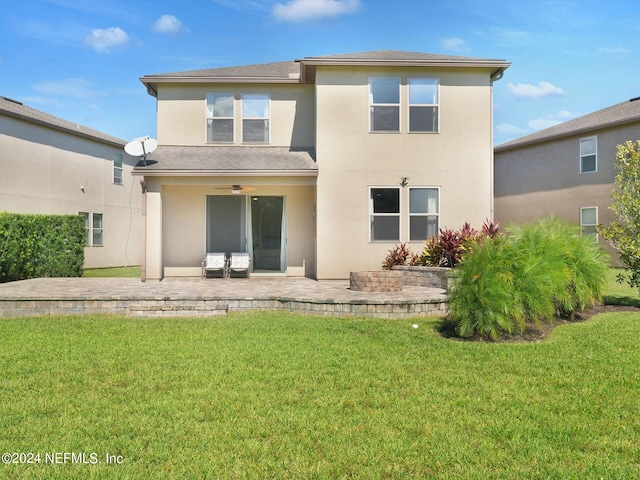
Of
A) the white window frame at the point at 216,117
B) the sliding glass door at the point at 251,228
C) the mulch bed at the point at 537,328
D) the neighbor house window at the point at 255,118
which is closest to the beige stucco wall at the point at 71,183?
the white window frame at the point at 216,117

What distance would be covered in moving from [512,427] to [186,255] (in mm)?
11802

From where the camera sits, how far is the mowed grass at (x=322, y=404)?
330cm

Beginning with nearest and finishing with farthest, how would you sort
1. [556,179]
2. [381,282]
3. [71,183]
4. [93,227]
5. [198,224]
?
[381,282] < [198,224] < [71,183] < [93,227] < [556,179]

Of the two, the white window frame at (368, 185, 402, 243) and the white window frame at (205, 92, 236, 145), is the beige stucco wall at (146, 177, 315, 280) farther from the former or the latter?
the white window frame at (368, 185, 402, 243)

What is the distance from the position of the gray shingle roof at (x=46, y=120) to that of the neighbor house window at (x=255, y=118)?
8.69 meters

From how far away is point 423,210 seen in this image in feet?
43.5

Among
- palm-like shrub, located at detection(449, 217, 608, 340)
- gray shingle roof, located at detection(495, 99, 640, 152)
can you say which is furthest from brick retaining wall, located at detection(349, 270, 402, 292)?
gray shingle roof, located at detection(495, 99, 640, 152)

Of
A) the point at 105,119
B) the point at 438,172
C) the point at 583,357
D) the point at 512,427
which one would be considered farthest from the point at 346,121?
the point at 105,119

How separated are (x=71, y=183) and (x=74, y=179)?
0.80 ft

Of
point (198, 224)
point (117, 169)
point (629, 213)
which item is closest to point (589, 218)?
point (629, 213)

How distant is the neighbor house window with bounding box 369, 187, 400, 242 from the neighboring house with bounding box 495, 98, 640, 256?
8.88 m

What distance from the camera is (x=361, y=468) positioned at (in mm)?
3234

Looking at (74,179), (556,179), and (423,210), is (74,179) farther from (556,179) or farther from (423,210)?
(556,179)

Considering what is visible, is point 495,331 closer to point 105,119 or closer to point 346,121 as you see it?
point 346,121
